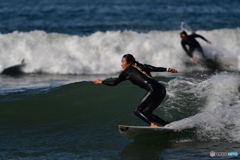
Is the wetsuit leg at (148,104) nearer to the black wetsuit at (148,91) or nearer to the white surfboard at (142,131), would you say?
the black wetsuit at (148,91)

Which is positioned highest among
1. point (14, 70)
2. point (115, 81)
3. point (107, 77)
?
point (115, 81)

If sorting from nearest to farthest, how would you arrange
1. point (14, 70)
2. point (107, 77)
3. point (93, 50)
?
point (107, 77) < point (14, 70) < point (93, 50)

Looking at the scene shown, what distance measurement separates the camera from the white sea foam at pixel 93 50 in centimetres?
1505

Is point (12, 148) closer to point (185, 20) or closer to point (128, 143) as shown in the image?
point (128, 143)

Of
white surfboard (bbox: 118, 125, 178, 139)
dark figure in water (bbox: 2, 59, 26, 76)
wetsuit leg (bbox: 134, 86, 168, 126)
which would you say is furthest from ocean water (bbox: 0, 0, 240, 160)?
wetsuit leg (bbox: 134, 86, 168, 126)

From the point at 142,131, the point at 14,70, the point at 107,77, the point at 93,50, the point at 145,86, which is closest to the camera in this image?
the point at 142,131

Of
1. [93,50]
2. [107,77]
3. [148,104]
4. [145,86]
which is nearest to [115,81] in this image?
[145,86]

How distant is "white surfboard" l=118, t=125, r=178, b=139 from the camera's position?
22.6 ft

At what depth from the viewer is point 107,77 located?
45.4 feet

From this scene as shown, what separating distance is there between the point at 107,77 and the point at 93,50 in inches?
111

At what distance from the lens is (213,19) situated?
849 inches

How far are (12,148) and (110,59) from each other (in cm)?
909

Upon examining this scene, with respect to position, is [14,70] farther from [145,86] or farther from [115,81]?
[145,86]

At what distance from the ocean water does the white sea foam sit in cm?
4
